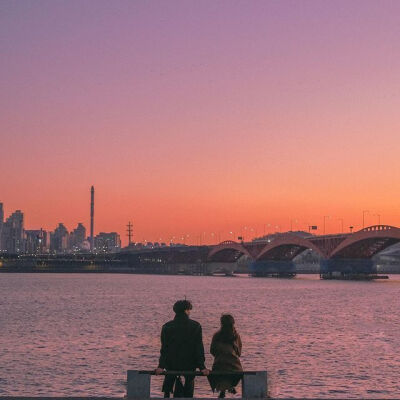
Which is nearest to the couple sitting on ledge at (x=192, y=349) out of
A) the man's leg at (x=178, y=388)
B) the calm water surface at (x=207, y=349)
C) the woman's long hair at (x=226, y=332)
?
the woman's long hair at (x=226, y=332)

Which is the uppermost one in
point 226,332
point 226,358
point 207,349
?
point 226,332

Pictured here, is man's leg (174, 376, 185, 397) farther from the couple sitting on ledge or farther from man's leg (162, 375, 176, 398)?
the couple sitting on ledge

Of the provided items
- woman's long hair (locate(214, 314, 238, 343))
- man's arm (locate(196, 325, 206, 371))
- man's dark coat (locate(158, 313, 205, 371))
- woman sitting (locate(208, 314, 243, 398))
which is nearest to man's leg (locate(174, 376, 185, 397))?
man's dark coat (locate(158, 313, 205, 371))

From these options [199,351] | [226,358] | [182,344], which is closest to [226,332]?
[226,358]

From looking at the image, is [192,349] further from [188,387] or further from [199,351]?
[188,387]

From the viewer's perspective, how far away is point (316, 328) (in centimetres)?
6391

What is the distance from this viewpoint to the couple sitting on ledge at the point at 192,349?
52.5ft

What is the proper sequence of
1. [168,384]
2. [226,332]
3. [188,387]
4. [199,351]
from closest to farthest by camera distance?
[199,351] < [226,332] < [188,387] < [168,384]

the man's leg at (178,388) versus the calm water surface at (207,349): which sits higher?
the man's leg at (178,388)

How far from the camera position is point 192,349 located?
52.8 feet

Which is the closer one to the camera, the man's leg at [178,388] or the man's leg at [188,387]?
the man's leg at [188,387]

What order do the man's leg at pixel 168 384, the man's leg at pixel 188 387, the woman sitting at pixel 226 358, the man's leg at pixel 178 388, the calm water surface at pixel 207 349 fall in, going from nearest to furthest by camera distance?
the woman sitting at pixel 226 358, the man's leg at pixel 188 387, the man's leg at pixel 168 384, the man's leg at pixel 178 388, the calm water surface at pixel 207 349

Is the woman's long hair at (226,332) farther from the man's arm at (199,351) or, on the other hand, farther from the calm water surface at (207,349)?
the calm water surface at (207,349)

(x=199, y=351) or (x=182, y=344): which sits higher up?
(x=182, y=344)
